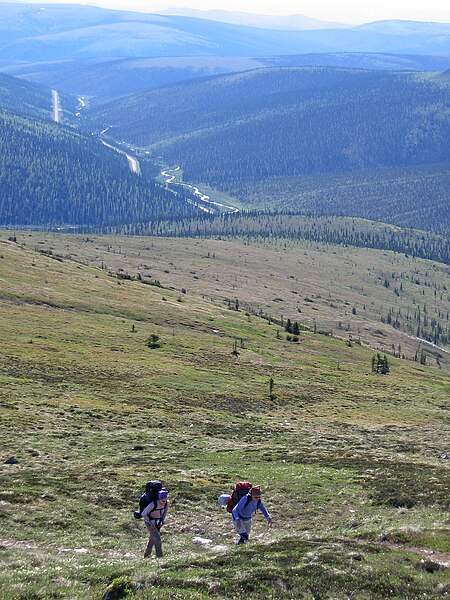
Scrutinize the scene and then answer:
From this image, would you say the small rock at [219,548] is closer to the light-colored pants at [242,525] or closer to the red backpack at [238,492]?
the light-colored pants at [242,525]

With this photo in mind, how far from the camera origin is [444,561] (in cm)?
2569

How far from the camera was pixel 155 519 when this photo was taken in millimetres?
27484

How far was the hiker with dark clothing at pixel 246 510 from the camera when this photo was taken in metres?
28.5

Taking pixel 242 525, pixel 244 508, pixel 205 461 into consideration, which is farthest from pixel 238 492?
pixel 205 461

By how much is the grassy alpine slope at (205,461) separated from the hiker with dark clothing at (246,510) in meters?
0.98

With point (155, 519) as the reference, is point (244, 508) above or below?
above

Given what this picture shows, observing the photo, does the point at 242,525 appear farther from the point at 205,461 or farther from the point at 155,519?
the point at 205,461

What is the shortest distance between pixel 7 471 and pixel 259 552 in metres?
17.5

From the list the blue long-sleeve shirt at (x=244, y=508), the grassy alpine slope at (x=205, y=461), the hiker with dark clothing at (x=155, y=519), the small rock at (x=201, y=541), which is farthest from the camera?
the small rock at (x=201, y=541)

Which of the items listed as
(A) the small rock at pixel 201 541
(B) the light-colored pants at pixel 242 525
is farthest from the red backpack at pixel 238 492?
(A) the small rock at pixel 201 541

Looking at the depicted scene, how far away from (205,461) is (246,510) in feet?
53.1

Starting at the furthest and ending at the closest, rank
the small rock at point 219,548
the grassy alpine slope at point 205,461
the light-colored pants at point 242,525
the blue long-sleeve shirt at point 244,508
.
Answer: the light-colored pants at point 242,525 → the blue long-sleeve shirt at point 244,508 → the small rock at point 219,548 → the grassy alpine slope at point 205,461

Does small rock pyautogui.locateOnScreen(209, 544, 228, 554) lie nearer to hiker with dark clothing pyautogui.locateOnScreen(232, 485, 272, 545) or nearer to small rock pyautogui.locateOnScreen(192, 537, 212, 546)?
small rock pyautogui.locateOnScreen(192, 537, 212, 546)

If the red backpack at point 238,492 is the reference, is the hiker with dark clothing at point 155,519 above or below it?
below
